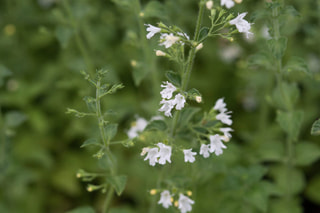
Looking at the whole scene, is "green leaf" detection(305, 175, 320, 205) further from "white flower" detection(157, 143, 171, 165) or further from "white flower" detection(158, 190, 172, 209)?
"white flower" detection(157, 143, 171, 165)

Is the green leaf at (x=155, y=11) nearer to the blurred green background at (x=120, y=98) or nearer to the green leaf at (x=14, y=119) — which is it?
the blurred green background at (x=120, y=98)

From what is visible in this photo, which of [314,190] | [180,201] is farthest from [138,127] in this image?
[314,190]

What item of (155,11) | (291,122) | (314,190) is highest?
(155,11)

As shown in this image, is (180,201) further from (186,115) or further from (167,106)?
(167,106)

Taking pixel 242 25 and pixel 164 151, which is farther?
pixel 164 151

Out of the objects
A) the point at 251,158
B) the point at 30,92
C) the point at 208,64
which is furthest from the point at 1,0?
the point at 251,158

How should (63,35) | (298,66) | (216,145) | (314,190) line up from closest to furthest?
1. (216,145)
2. (298,66)
3. (63,35)
4. (314,190)

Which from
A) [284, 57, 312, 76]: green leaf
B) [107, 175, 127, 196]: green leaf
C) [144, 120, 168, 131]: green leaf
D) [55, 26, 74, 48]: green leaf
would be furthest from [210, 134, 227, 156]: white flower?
[55, 26, 74, 48]: green leaf

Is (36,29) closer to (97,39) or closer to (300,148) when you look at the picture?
(97,39)
